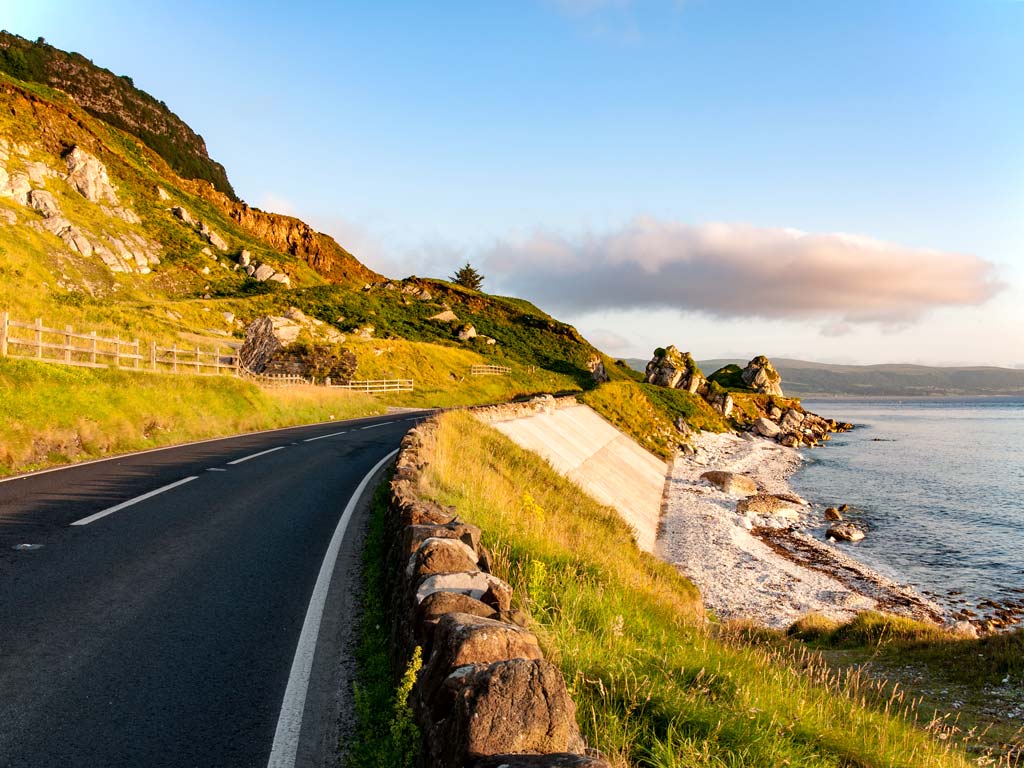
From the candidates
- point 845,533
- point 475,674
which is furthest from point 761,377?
point 475,674

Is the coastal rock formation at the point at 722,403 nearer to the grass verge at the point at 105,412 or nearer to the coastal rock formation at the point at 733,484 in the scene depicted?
the coastal rock formation at the point at 733,484

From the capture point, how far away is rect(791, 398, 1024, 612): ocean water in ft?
71.2

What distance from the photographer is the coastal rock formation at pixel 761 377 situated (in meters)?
94.9

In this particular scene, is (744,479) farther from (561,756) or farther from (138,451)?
(561,756)

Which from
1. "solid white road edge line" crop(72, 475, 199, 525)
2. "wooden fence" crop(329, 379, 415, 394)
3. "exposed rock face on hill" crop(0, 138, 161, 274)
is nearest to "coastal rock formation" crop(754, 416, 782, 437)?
"wooden fence" crop(329, 379, 415, 394)

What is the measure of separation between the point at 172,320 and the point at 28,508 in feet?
166

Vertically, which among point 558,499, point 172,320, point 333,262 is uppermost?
point 333,262

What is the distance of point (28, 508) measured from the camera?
31.2 ft

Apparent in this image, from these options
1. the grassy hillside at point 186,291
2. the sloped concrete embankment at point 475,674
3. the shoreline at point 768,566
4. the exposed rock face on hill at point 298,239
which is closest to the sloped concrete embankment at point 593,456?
the shoreline at point 768,566

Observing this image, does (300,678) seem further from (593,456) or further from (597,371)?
(597,371)

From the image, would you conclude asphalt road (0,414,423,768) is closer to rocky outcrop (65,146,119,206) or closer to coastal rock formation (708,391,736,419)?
coastal rock formation (708,391,736,419)

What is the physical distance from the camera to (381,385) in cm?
5344

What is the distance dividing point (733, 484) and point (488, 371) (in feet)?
125

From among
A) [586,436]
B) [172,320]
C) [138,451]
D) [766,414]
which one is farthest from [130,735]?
[766,414]
